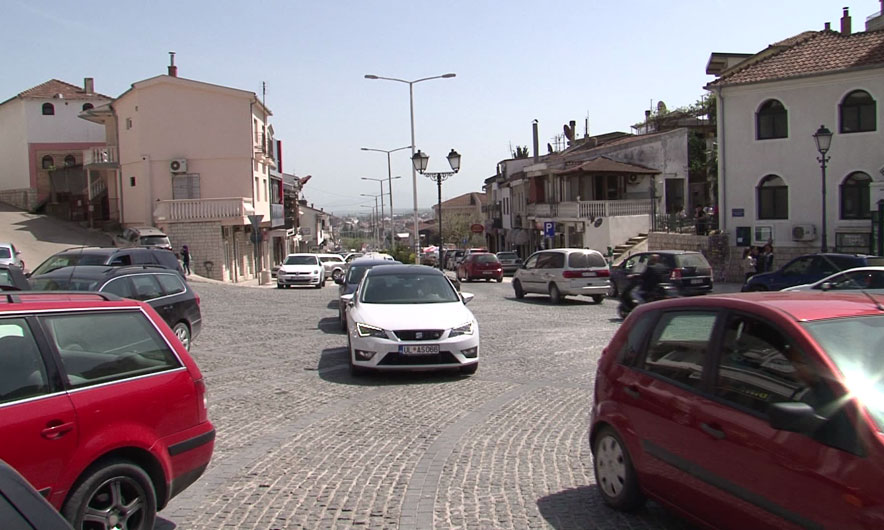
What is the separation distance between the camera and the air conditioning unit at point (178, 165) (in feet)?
140

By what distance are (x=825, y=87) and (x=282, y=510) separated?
29.7m

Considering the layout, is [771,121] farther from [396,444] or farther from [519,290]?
[396,444]

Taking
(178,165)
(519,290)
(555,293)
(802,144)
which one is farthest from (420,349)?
(178,165)

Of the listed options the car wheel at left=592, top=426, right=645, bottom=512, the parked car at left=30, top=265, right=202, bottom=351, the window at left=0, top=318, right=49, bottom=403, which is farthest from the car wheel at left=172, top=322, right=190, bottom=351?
the car wheel at left=592, top=426, right=645, bottom=512

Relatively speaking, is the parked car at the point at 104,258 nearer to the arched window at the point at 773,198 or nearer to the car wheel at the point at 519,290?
the car wheel at the point at 519,290

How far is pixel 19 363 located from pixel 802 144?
30.9 m

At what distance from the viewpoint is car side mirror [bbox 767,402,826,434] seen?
3686 millimetres

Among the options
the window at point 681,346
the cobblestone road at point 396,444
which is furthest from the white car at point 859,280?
the window at point 681,346

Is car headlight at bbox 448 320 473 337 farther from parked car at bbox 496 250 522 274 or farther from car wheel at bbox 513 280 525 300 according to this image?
parked car at bbox 496 250 522 274

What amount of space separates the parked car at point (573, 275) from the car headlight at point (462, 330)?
13.6 metres

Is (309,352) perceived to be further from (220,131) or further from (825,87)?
(220,131)

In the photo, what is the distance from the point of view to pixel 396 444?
7.68 meters

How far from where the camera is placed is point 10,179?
51.9 m

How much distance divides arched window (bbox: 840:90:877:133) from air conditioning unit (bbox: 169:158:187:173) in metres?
31.7
